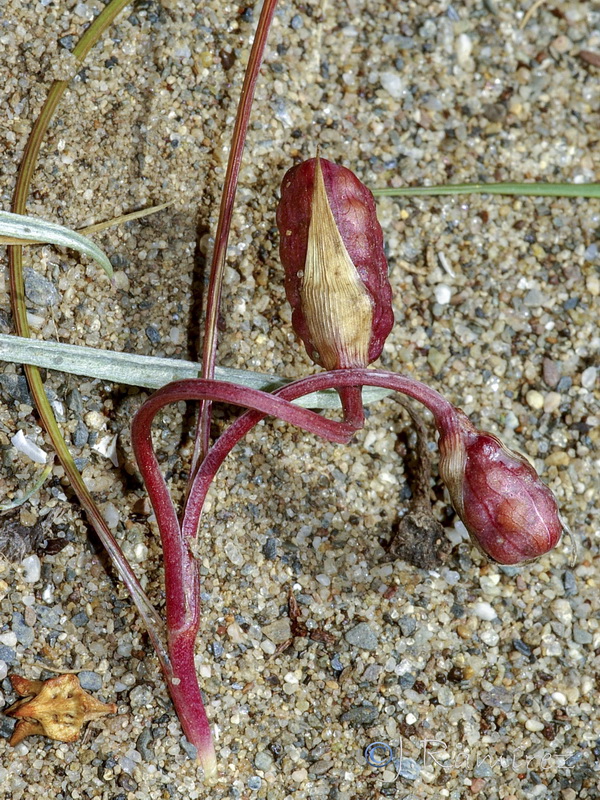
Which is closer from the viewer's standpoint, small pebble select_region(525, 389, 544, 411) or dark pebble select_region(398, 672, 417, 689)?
dark pebble select_region(398, 672, 417, 689)

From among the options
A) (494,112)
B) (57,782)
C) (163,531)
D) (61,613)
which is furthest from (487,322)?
(57,782)

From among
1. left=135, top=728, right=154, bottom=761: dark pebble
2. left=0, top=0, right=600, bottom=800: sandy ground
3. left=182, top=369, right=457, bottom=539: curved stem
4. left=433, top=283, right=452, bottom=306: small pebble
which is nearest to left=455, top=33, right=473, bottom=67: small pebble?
left=0, top=0, right=600, bottom=800: sandy ground

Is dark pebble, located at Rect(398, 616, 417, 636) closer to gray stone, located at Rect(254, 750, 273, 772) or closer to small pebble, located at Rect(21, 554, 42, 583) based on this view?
gray stone, located at Rect(254, 750, 273, 772)

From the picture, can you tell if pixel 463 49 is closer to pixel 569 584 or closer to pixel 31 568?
pixel 569 584

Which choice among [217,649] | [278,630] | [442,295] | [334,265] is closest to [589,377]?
[442,295]

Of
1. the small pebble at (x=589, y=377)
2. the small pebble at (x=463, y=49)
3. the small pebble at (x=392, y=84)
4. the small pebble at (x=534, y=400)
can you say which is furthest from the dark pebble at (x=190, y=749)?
the small pebble at (x=463, y=49)

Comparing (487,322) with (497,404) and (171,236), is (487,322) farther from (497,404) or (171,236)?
(171,236)

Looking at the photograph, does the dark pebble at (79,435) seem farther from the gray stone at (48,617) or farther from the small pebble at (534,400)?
the small pebble at (534,400)
